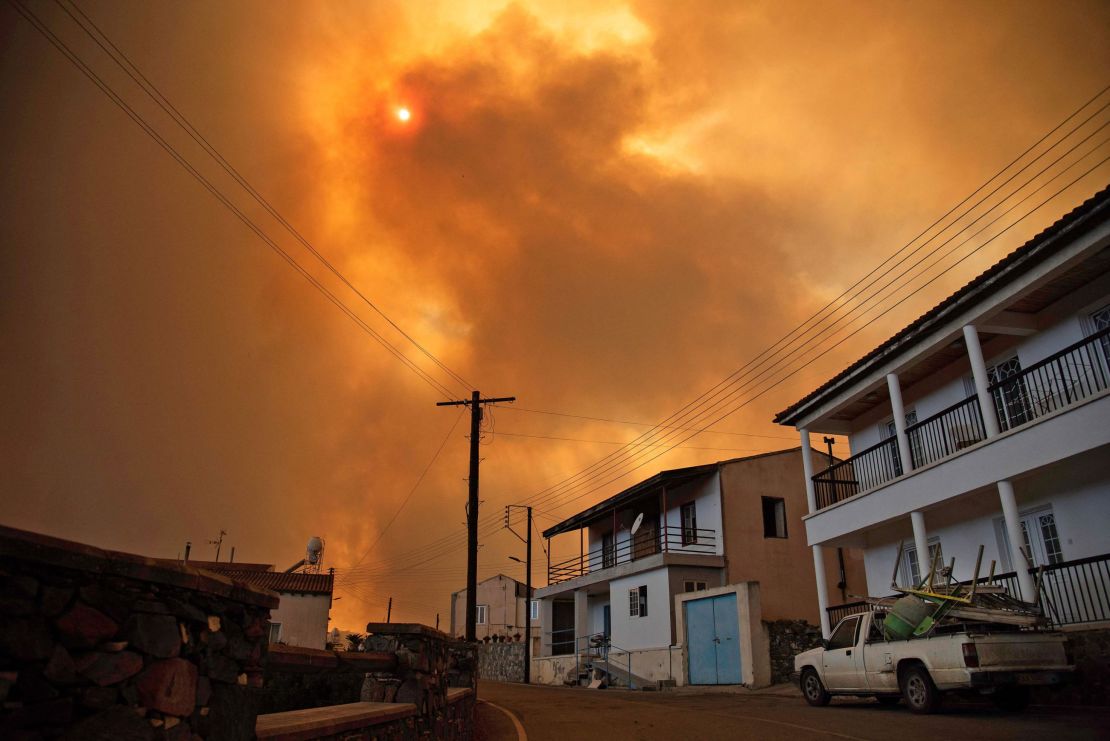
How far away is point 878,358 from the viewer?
18.4m

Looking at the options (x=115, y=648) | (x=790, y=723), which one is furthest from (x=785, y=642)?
(x=115, y=648)

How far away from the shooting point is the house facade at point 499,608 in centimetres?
6425

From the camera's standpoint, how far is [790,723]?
11.0 meters

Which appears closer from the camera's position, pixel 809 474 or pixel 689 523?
pixel 809 474

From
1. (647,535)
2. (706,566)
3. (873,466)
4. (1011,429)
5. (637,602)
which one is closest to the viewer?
(1011,429)

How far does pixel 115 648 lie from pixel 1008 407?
18108 millimetres

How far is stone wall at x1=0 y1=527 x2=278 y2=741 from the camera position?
243cm

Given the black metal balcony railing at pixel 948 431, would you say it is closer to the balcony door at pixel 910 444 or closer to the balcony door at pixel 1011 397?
the balcony door at pixel 910 444

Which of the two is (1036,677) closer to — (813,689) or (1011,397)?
(813,689)

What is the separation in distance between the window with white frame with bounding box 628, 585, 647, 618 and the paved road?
13.5m

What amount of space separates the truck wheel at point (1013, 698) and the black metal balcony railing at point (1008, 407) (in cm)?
513

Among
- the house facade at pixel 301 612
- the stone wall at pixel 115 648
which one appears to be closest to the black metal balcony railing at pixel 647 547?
the house facade at pixel 301 612

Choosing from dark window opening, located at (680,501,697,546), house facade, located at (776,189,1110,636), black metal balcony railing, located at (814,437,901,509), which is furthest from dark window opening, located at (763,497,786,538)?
house facade, located at (776,189,1110,636)

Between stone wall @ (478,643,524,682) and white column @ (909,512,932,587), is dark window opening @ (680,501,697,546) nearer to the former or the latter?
white column @ (909,512,932,587)
